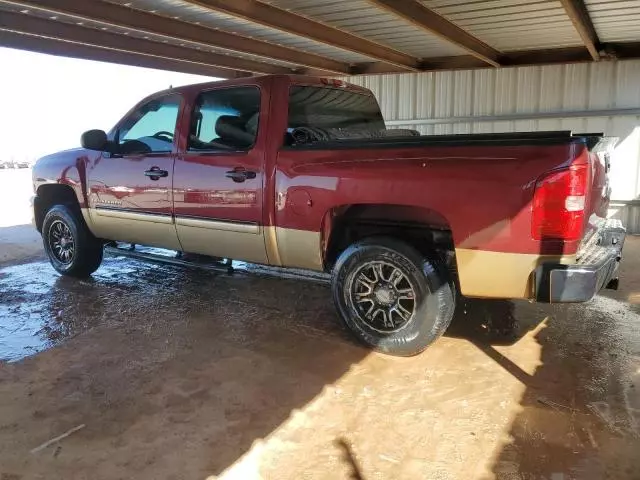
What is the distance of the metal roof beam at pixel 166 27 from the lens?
552 centimetres

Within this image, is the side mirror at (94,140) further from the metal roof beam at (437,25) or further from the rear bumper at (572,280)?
the rear bumper at (572,280)

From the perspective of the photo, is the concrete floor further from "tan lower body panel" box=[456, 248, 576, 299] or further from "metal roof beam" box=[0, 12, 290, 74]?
"metal roof beam" box=[0, 12, 290, 74]

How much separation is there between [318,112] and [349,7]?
2.67 meters

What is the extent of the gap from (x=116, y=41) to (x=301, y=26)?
9.85 ft

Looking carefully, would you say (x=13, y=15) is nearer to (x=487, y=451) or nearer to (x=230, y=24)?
(x=230, y=24)

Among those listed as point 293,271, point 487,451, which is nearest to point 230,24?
point 293,271

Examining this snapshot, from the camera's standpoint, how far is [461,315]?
177 inches

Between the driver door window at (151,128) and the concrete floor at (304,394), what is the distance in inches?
59.9

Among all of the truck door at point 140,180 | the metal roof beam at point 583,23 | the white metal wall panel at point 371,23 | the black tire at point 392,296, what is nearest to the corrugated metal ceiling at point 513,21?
the metal roof beam at point 583,23

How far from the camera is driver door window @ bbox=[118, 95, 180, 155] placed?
4637 millimetres

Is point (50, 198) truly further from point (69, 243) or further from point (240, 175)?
point (240, 175)

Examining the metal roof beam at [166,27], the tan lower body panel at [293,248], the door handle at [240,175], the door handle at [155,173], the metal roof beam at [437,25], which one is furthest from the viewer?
the metal roof beam at [437,25]

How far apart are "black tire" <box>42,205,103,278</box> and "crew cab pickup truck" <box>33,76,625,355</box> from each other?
0.66ft

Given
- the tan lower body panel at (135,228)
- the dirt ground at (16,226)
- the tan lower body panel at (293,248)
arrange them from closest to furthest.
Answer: the tan lower body panel at (293,248) → the tan lower body panel at (135,228) → the dirt ground at (16,226)
